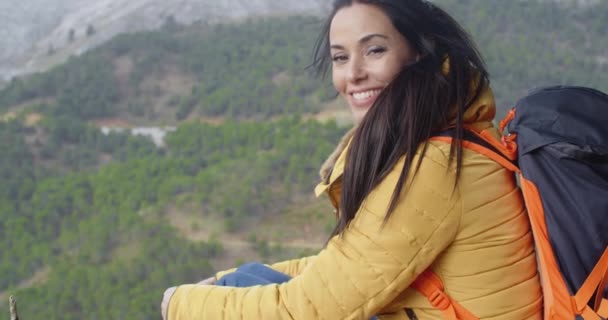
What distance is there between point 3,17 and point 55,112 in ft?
41.5

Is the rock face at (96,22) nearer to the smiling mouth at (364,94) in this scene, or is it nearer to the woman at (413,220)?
the smiling mouth at (364,94)

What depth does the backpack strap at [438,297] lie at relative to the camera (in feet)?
3.37

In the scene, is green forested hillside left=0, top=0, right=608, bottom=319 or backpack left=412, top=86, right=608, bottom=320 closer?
backpack left=412, top=86, right=608, bottom=320

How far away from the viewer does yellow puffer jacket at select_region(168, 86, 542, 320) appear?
38.7 inches

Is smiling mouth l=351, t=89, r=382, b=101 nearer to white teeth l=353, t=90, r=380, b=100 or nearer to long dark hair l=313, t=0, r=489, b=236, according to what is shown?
white teeth l=353, t=90, r=380, b=100

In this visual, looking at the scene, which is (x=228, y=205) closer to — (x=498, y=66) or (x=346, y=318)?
(x=498, y=66)

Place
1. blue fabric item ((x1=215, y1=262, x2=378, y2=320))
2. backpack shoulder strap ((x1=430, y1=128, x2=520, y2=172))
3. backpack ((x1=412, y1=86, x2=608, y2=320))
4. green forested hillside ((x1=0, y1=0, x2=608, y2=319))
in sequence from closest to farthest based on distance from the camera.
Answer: backpack ((x1=412, y1=86, x2=608, y2=320))
backpack shoulder strap ((x1=430, y1=128, x2=520, y2=172))
blue fabric item ((x1=215, y1=262, x2=378, y2=320))
green forested hillside ((x1=0, y1=0, x2=608, y2=319))

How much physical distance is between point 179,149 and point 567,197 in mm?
11972

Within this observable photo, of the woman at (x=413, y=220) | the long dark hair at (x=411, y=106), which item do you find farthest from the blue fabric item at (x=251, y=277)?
the long dark hair at (x=411, y=106)

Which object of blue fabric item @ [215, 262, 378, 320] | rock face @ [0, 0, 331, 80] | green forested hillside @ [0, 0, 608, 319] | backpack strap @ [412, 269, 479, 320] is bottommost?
rock face @ [0, 0, 331, 80]

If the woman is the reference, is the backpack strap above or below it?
below

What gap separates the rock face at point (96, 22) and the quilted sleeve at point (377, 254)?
64.6 ft

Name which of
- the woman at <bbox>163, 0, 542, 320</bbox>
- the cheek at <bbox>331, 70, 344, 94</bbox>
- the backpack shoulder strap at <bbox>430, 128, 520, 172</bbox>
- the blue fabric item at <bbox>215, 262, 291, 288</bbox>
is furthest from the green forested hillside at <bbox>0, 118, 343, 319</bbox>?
the backpack shoulder strap at <bbox>430, 128, 520, 172</bbox>

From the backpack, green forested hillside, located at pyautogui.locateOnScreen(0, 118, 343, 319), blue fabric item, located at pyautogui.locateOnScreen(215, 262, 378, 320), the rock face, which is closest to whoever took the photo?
the backpack
